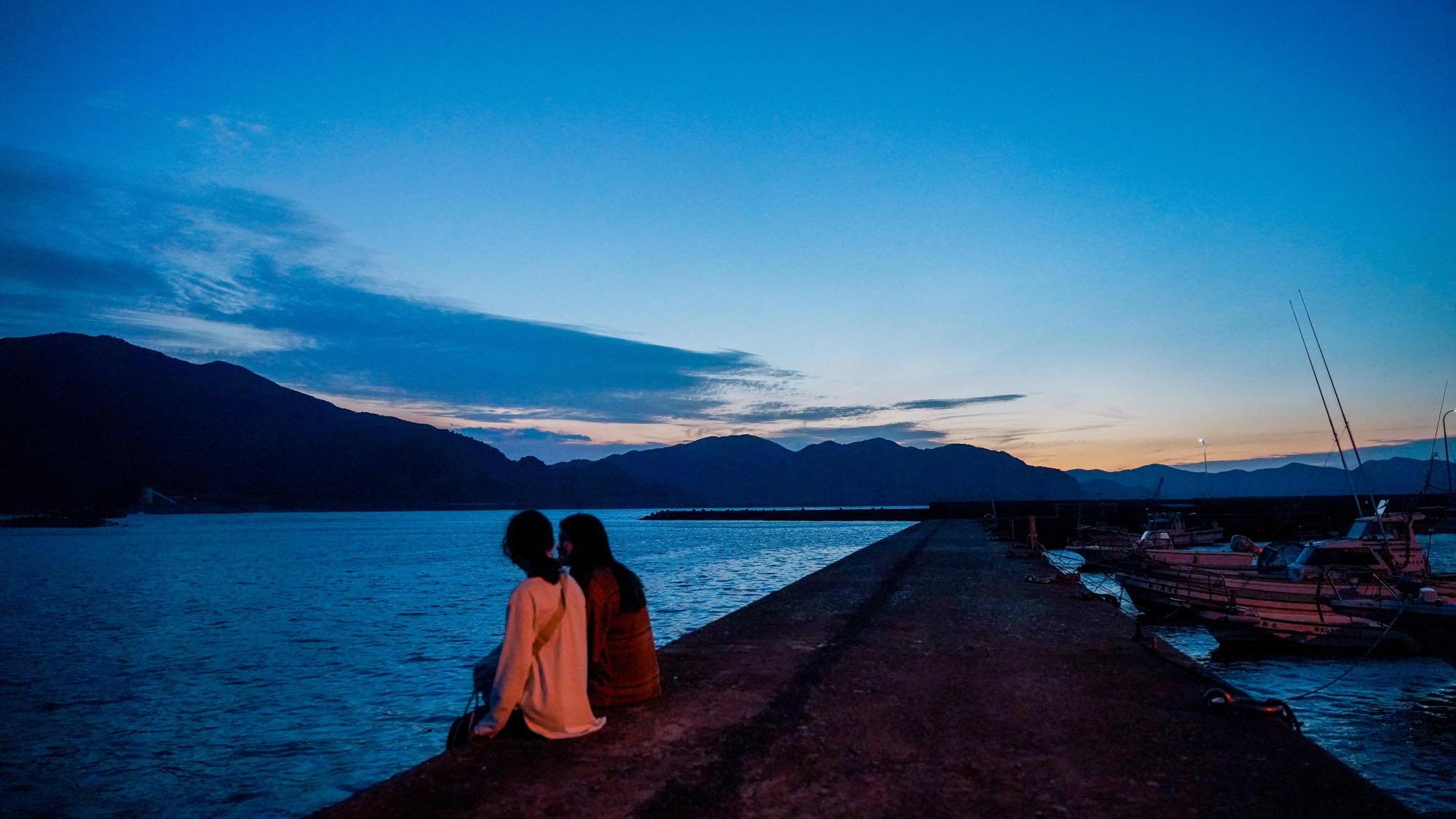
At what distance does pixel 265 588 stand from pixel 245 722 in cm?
2748

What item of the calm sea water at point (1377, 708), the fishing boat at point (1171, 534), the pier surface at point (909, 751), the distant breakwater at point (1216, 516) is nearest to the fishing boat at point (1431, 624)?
the calm sea water at point (1377, 708)

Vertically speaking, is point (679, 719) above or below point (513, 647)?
Result: below

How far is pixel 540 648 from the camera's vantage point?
17.1 ft

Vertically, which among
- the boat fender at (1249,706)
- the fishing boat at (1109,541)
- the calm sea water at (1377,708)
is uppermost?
the boat fender at (1249,706)

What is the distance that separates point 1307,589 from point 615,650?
17863 mm

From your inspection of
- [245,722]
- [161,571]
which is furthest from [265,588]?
[245,722]

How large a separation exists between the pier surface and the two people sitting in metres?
0.22

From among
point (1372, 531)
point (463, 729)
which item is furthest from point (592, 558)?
point (1372, 531)

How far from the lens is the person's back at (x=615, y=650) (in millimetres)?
5785

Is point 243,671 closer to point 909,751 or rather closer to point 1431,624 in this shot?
point 909,751

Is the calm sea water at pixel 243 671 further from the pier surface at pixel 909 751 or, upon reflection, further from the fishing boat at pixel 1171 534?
the fishing boat at pixel 1171 534

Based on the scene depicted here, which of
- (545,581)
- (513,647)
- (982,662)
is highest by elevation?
(545,581)

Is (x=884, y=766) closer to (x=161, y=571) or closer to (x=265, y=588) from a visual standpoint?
(x=265, y=588)

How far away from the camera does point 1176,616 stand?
2130cm
